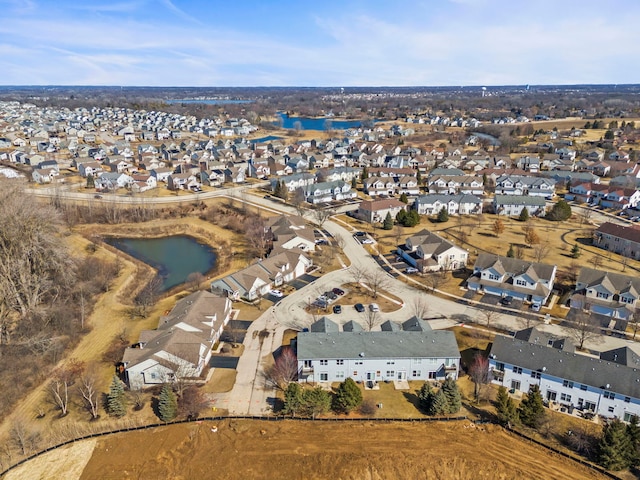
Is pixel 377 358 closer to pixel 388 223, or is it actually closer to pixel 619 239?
pixel 388 223

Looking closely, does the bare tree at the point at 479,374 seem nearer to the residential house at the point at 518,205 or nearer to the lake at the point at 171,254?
the lake at the point at 171,254

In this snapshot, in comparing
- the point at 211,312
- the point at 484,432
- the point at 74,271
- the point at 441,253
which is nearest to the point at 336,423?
the point at 484,432

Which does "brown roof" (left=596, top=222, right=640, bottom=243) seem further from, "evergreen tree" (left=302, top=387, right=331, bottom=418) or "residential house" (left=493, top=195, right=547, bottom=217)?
"evergreen tree" (left=302, top=387, right=331, bottom=418)

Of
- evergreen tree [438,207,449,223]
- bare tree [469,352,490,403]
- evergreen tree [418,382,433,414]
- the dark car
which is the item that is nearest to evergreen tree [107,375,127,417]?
evergreen tree [418,382,433,414]

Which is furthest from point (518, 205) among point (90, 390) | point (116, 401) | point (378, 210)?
point (90, 390)

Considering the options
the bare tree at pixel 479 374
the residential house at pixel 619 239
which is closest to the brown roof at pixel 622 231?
the residential house at pixel 619 239

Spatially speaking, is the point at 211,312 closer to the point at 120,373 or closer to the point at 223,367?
the point at 223,367
